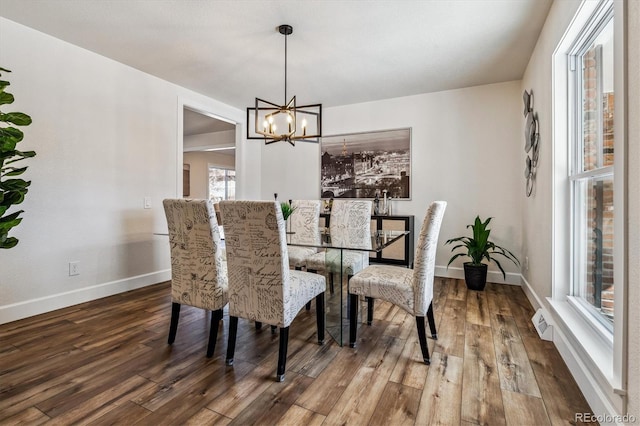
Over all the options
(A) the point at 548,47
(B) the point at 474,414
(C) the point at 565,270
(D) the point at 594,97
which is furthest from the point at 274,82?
(B) the point at 474,414

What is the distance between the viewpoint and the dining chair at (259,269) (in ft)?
5.55

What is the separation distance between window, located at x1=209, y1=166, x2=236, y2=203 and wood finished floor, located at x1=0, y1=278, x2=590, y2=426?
6105 millimetres

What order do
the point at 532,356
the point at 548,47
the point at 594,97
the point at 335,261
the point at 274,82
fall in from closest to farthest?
the point at 594,97, the point at 532,356, the point at 548,47, the point at 335,261, the point at 274,82

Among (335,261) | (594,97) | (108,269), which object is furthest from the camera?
(108,269)

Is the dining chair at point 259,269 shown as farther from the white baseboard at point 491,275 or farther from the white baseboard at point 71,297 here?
the white baseboard at point 491,275

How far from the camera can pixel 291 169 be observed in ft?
17.1

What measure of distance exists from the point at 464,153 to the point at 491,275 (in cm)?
159

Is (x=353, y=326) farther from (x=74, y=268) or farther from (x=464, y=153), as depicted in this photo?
(x=464, y=153)

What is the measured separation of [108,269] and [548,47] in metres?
4.53

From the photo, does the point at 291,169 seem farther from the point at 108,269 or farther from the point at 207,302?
the point at 207,302

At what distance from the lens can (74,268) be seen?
119 inches

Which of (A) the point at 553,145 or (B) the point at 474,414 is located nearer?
(B) the point at 474,414

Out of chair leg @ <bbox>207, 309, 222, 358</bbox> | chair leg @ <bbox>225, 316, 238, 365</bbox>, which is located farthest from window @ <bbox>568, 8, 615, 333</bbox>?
chair leg @ <bbox>207, 309, 222, 358</bbox>

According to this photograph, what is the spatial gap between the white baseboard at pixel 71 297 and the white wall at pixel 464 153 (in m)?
3.37
